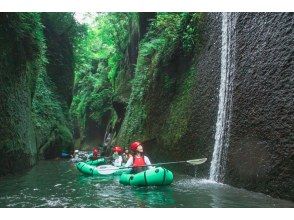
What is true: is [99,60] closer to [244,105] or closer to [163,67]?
[163,67]

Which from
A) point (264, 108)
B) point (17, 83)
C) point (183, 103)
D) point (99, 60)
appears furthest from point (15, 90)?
point (99, 60)

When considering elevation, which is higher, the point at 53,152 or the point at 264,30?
the point at 264,30

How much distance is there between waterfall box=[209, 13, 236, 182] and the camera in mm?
8945

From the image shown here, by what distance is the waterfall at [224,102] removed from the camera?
8945 mm

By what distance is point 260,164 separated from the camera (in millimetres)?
7031

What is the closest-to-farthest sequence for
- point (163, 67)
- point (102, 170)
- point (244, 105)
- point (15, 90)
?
point (244, 105) → point (15, 90) → point (102, 170) → point (163, 67)

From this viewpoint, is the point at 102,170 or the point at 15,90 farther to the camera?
the point at 102,170

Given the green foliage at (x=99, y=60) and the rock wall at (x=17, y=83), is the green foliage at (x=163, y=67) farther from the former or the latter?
the green foliage at (x=99, y=60)

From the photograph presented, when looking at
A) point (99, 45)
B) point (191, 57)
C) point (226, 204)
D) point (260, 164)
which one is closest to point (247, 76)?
point (260, 164)

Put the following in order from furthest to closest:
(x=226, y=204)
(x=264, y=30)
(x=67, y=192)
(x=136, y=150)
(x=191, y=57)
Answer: (x=191, y=57) → (x=136, y=150) → (x=67, y=192) → (x=264, y=30) → (x=226, y=204)

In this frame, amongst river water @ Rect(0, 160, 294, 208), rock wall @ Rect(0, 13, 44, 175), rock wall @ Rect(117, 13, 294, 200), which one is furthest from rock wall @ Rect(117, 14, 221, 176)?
rock wall @ Rect(0, 13, 44, 175)

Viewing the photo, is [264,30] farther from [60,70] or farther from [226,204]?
[60,70]

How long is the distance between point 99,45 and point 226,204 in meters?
30.8

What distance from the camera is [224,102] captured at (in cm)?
938
